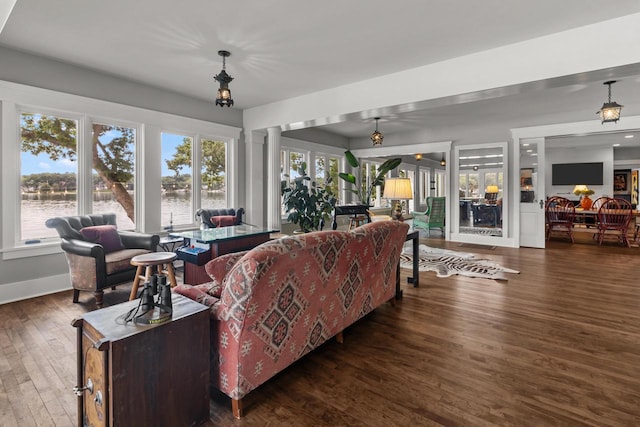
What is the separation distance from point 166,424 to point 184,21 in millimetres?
3169

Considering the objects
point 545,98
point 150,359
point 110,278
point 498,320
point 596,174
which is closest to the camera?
point 150,359

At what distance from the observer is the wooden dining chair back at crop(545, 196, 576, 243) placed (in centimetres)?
738

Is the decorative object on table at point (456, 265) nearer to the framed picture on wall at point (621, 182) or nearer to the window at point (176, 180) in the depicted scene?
the window at point (176, 180)

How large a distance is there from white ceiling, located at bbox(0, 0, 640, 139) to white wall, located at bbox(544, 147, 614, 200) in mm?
6417

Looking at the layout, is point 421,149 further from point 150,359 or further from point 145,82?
point 150,359

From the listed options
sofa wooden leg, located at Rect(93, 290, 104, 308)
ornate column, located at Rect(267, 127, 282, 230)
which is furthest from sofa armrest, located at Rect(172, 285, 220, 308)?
ornate column, located at Rect(267, 127, 282, 230)

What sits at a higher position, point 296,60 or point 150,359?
point 296,60

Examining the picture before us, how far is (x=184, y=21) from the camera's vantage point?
2977 mm

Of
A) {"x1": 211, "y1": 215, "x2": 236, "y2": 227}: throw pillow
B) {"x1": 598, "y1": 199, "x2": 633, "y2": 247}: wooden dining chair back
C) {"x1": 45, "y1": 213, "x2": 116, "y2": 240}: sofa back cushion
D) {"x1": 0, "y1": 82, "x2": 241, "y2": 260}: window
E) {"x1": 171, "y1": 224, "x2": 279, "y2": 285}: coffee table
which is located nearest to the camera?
{"x1": 171, "y1": 224, "x2": 279, "y2": 285}: coffee table

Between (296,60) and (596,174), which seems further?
(596,174)

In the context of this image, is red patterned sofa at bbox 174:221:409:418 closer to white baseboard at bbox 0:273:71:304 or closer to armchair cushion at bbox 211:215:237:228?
armchair cushion at bbox 211:215:237:228

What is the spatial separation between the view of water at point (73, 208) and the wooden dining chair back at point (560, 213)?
24.8 ft

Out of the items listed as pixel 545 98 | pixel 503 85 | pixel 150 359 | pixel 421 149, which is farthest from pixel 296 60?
pixel 421 149

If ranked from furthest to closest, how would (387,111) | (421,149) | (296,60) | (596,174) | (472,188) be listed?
(596,174)
(421,149)
(472,188)
(387,111)
(296,60)
